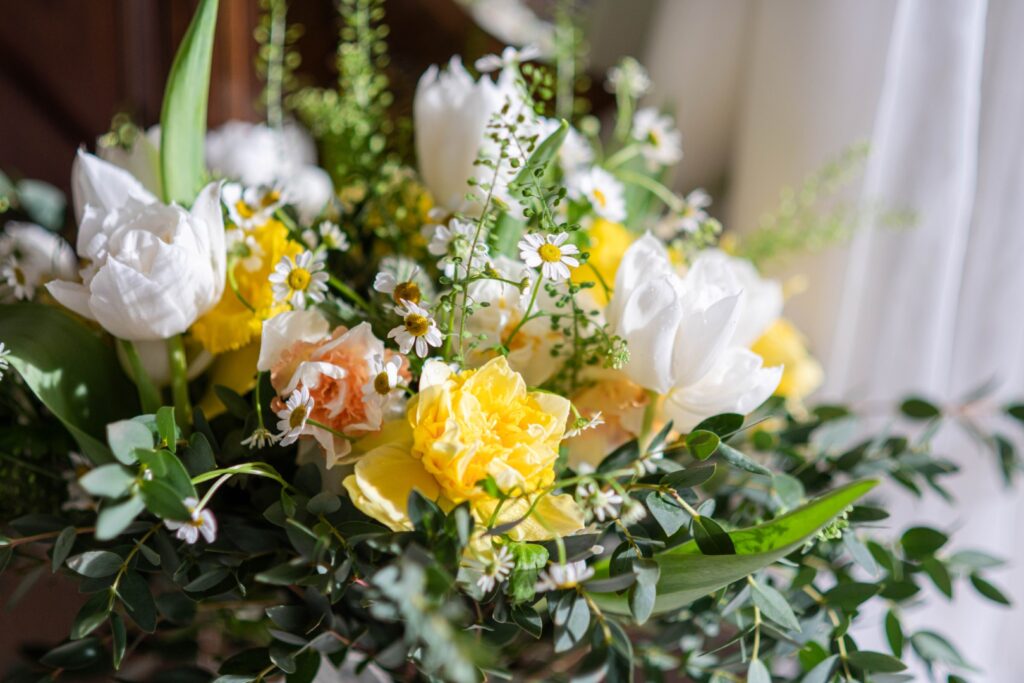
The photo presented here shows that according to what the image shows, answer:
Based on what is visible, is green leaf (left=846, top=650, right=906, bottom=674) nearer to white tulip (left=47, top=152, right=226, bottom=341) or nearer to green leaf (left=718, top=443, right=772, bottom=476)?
green leaf (left=718, top=443, right=772, bottom=476)

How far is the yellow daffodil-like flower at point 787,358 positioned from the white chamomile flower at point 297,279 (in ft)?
1.08

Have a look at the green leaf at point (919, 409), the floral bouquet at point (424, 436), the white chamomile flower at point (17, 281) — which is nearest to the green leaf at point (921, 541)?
the floral bouquet at point (424, 436)

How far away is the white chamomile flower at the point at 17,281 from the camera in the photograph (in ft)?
1.30

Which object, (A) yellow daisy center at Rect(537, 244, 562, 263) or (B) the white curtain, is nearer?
(A) yellow daisy center at Rect(537, 244, 562, 263)

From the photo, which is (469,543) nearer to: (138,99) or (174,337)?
(174,337)

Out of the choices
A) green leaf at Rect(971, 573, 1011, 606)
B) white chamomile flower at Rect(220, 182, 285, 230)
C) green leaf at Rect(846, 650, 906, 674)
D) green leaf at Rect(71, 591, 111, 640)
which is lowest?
green leaf at Rect(971, 573, 1011, 606)

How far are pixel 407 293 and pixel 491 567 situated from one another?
4.6 inches

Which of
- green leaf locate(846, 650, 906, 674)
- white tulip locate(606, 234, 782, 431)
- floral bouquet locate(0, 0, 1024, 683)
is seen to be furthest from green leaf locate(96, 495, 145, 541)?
green leaf locate(846, 650, 906, 674)

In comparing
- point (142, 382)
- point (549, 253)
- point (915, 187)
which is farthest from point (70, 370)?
point (915, 187)

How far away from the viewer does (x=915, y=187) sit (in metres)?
0.66

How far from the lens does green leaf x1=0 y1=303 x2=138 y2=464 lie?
37 cm

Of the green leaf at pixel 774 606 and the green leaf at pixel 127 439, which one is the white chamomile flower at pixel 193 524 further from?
the green leaf at pixel 774 606

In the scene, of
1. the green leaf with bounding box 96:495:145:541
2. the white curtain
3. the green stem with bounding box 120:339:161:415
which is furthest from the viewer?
the white curtain

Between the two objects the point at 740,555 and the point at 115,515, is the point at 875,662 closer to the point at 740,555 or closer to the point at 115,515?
the point at 740,555
